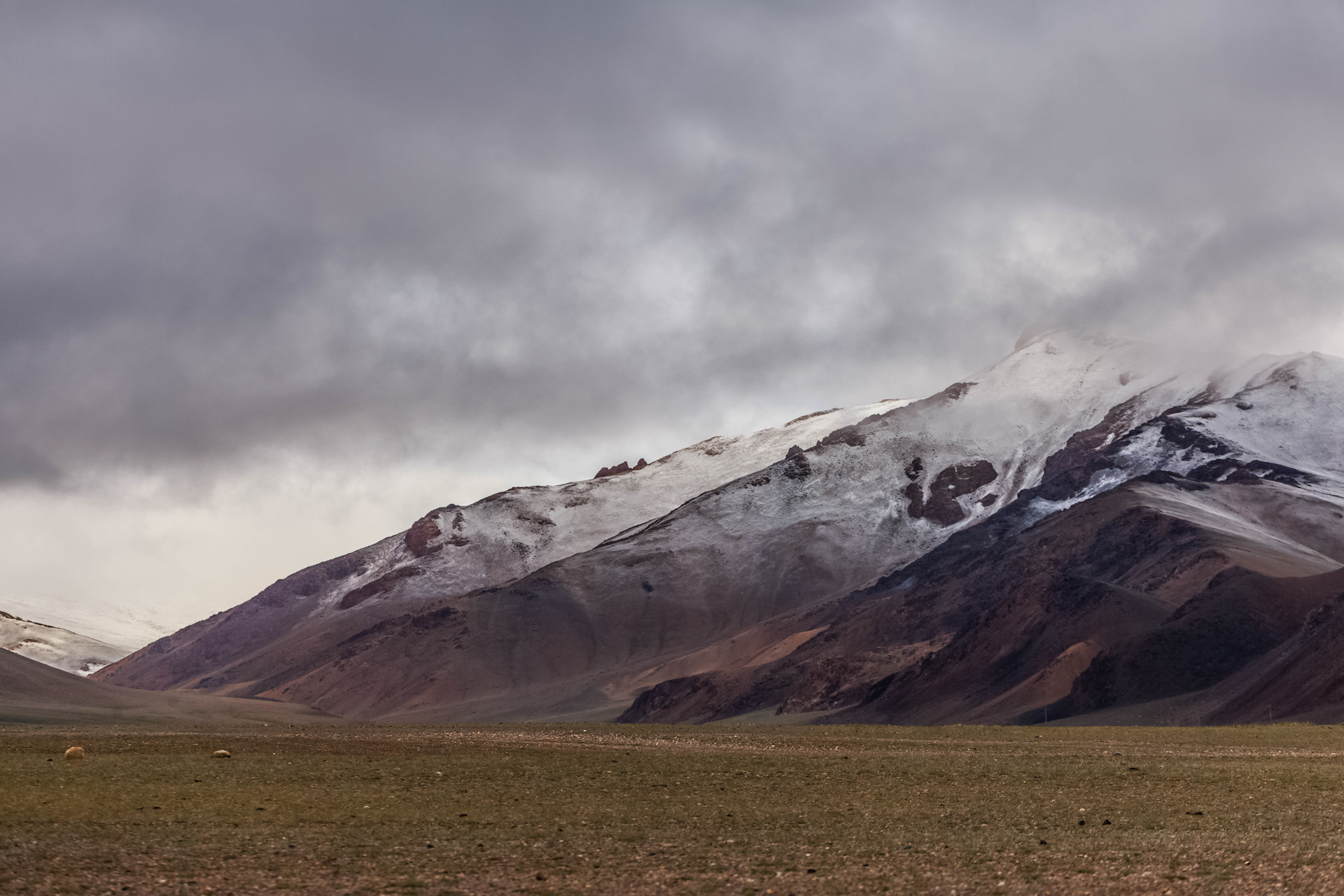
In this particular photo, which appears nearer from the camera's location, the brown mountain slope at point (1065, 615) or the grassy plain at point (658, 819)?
the grassy plain at point (658, 819)

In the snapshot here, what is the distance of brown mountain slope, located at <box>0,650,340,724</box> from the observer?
246 ft

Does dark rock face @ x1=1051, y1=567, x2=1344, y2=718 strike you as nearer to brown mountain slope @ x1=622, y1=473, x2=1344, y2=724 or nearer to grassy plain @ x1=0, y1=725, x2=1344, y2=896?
brown mountain slope @ x1=622, y1=473, x2=1344, y2=724

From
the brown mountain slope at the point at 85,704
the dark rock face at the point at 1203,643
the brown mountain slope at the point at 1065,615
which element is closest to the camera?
the brown mountain slope at the point at 85,704

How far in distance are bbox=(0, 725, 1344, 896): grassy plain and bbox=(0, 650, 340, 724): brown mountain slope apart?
38.1m

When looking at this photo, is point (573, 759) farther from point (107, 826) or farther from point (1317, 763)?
point (1317, 763)

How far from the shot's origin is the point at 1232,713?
81.4 m

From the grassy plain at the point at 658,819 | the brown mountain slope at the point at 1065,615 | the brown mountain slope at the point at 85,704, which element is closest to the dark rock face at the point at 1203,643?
the brown mountain slope at the point at 1065,615

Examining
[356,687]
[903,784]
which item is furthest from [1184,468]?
[903,784]

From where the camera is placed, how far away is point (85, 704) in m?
90.0

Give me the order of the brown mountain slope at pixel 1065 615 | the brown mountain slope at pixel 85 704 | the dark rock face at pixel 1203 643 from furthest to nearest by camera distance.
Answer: the brown mountain slope at pixel 1065 615, the dark rock face at pixel 1203 643, the brown mountain slope at pixel 85 704

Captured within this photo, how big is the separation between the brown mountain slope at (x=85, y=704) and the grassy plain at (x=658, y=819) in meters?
38.1

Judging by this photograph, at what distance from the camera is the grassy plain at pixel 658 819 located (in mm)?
18953

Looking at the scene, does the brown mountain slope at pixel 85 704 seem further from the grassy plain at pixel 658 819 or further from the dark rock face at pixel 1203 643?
the dark rock face at pixel 1203 643

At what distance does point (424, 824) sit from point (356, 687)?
183 meters
